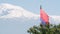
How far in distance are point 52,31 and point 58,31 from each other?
86.6 inches

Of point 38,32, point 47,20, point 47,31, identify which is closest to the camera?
point 47,20

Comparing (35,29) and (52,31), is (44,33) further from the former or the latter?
(35,29)

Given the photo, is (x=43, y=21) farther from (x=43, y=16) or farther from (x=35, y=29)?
(x=35, y=29)

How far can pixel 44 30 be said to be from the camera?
34.8 meters

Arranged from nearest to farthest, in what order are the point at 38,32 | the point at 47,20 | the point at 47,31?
1. the point at 47,20
2. the point at 47,31
3. the point at 38,32

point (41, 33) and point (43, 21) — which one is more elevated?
point (43, 21)

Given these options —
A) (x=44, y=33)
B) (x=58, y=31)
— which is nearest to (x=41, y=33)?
(x=44, y=33)

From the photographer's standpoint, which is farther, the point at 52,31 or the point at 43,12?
the point at 52,31

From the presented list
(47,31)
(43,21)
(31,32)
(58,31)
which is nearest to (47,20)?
(43,21)

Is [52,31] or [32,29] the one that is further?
[32,29]

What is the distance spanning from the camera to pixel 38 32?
120 ft

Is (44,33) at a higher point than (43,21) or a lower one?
lower

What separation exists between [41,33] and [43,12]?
234 inches

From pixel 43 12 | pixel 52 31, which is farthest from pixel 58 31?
pixel 43 12
